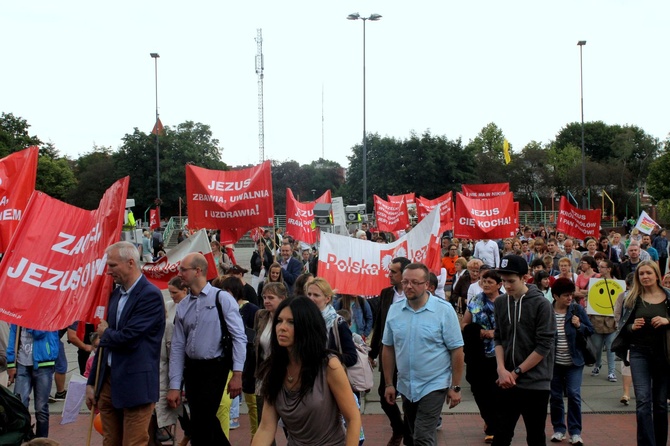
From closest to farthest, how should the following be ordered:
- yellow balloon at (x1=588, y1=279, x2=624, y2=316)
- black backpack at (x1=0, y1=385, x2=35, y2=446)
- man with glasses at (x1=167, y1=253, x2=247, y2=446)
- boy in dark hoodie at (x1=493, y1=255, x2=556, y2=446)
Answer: black backpack at (x1=0, y1=385, x2=35, y2=446) < boy in dark hoodie at (x1=493, y1=255, x2=556, y2=446) < man with glasses at (x1=167, y1=253, x2=247, y2=446) < yellow balloon at (x1=588, y1=279, x2=624, y2=316)

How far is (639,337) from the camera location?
6793mm

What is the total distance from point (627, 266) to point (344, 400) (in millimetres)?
10741

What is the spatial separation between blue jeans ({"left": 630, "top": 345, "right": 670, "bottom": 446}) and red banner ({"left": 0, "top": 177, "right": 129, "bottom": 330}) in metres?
4.38

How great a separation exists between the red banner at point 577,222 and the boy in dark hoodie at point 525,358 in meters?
14.0

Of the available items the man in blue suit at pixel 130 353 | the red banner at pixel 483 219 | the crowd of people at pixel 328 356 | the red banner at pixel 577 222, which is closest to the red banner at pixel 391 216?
the red banner at pixel 577 222

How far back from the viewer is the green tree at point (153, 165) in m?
67.6

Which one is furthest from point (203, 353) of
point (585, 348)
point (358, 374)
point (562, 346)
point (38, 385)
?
point (585, 348)

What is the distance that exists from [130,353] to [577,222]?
52.7 ft

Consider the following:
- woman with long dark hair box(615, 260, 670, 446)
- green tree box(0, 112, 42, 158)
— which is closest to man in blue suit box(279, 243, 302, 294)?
woman with long dark hair box(615, 260, 670, 446)

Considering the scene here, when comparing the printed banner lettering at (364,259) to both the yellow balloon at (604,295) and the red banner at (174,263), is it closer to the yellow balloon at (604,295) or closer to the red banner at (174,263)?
the red banner at (174,263)

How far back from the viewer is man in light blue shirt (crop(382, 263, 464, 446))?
18.8 feet

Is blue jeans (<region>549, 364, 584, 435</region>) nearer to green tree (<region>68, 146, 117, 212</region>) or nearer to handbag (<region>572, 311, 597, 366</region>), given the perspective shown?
handbag (<region>572, 311, 597, 366</region>)

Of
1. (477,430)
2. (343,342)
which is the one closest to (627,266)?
(477,430)

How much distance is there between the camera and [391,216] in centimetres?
2627
